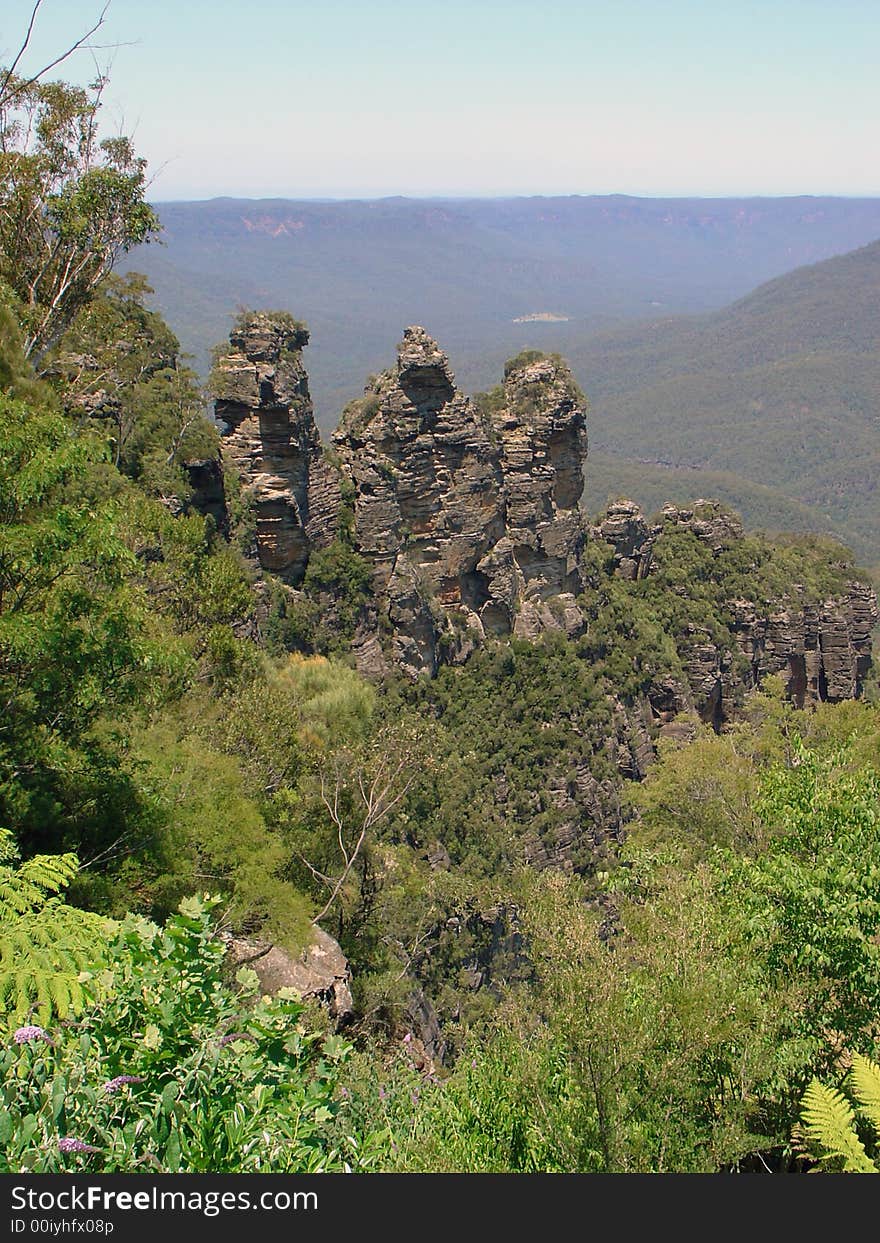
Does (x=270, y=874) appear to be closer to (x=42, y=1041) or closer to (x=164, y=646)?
(x=164, y=646)

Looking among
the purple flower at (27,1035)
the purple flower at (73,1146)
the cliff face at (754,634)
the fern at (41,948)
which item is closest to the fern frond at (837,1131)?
the purple flower at (73,1146)

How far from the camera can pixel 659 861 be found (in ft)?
45.0

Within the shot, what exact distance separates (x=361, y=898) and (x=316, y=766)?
3042 mm

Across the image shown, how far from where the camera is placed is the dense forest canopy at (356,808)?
20.7 feet

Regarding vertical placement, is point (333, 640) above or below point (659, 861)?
below

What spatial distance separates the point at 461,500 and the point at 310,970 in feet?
87.2

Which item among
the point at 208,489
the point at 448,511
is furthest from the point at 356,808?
the point at 448,511

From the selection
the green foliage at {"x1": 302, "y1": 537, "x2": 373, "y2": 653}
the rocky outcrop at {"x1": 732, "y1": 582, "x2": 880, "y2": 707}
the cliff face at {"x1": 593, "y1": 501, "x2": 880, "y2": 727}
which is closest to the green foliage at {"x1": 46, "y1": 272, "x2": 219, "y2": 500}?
the green foliage at {"x1": 302, "y1": 537, "x2": 373, "y2": 653}

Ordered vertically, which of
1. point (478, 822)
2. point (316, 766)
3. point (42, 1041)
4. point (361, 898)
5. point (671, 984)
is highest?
point (42, 1041)

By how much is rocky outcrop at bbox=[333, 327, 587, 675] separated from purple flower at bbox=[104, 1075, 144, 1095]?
29776 millimetres

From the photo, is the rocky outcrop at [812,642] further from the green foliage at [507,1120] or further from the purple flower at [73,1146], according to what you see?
the purple flower at [73,1146]

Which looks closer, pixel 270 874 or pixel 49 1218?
pixel 49 1218

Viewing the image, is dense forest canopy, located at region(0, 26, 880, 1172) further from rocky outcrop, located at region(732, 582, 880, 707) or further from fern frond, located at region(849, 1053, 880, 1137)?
rocky outcrop, located at region(732, 582, 880, 707)

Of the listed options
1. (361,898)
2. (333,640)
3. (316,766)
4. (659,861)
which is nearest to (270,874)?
(361,898)
